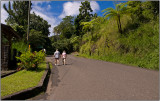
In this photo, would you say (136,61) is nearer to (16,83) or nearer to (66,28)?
(16,83)

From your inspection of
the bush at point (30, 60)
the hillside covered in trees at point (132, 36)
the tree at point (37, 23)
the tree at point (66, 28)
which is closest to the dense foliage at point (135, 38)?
the hillside covered in trees at point (132, 36)

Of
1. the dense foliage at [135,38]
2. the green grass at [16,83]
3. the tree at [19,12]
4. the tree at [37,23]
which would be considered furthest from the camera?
the tree at [37,23]

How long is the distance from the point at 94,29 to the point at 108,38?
6555 millimetres

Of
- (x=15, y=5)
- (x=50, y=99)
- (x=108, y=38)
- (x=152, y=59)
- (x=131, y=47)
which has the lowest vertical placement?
(x=50, y=99)

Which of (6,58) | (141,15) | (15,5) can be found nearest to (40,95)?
(6,58)

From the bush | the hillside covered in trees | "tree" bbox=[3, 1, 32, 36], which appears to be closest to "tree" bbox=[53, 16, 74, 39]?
"tree" bbox=[3, 1, 32, 36]

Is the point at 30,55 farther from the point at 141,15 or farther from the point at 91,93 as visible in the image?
the point at 141,15

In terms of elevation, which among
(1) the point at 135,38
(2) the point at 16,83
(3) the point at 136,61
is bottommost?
(2) the point at 16,83

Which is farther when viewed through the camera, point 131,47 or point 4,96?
point 131,47

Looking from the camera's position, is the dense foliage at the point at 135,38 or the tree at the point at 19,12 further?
the tree at the point at 19,12

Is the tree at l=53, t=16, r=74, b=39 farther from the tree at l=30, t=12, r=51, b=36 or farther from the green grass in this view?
the green grass

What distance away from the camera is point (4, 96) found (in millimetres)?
3938

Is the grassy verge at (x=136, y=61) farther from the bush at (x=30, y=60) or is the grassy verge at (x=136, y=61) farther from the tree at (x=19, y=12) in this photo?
the tree at (x=19, y=12)

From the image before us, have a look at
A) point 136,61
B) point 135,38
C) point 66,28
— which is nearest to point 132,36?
point 135,38
